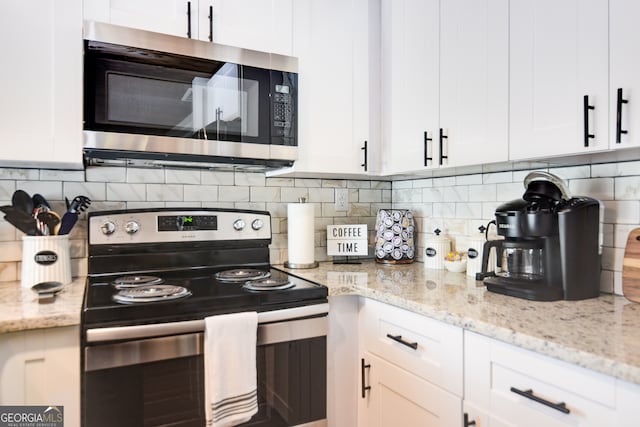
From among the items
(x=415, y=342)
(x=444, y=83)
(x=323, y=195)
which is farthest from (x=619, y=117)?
(x=323, y=195)

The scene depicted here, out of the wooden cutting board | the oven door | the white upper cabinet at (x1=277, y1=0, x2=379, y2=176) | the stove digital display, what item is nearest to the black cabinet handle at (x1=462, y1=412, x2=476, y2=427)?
the oven door

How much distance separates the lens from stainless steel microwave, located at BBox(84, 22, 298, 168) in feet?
4.97

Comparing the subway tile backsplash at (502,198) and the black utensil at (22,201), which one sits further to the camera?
the black utensil at (22,201)

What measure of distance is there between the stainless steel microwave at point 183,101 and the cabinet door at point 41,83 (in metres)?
0.04

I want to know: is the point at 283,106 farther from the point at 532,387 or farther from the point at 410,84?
the point at 532,387

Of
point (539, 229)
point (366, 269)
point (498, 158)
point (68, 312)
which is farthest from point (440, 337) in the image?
point (68, 312)

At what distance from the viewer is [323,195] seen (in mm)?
2277

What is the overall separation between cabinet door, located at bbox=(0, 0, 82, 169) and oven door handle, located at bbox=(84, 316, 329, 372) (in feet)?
2.25

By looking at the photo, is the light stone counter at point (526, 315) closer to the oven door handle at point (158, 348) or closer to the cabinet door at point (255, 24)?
the oven door handle at point (158, 348)

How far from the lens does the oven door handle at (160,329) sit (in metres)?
1.19

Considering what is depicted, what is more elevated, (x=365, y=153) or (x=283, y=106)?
(x=283, y=106)

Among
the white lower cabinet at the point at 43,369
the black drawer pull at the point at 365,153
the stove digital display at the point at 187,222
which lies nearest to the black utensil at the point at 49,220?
the stove digital display at the point at 187,222

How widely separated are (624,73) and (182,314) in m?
1.44

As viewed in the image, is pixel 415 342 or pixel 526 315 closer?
pixel 526 315
